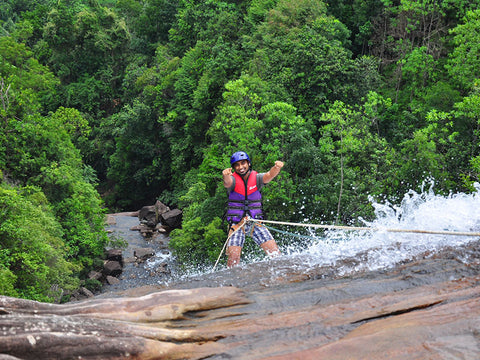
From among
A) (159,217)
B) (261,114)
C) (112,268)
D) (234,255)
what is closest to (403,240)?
(234,255)

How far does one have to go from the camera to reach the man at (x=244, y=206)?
24.1ft

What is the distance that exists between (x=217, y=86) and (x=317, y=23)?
809 centimetres

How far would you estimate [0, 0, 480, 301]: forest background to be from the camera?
1521 cm

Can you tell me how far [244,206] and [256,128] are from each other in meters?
9.79

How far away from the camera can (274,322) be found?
Result: 13.8 feet

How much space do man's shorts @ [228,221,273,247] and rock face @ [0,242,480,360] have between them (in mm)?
2287

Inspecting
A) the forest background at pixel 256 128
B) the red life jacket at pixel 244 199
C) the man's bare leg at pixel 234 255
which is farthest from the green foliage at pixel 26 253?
Result: the red life jacket at pixel 244 199

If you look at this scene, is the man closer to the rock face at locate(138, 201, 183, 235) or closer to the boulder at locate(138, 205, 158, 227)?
the rock face at locate(138, 201, 183, 235)

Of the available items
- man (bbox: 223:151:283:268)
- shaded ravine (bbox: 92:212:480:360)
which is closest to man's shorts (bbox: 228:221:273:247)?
man (bbox: 223:151:283:268)

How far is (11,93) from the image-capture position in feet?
71.0

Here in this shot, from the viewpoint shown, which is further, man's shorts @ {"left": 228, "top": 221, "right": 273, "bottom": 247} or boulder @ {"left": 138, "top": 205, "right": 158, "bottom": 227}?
boulder @ {"left": 138, "top": 205, "right": 158, "bottom": 227}

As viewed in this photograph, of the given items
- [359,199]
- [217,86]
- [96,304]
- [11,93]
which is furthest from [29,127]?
[96,304]

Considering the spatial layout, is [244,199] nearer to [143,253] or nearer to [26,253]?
[26,253]

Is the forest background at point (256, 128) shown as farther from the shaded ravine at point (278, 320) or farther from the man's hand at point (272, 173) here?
the shaded ravine at point (278, 320)
